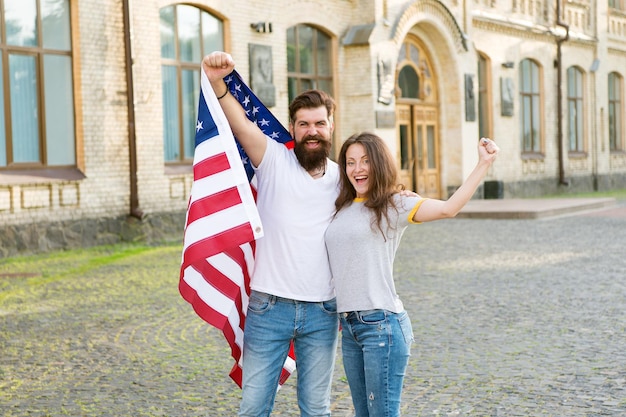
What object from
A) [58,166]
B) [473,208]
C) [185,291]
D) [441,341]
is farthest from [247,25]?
[185,291]

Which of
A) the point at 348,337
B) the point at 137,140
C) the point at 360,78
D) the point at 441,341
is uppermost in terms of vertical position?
the point at 360,78

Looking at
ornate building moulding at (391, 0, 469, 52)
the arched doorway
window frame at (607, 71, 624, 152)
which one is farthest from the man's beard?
window frame at (607, 71, 624, 152)

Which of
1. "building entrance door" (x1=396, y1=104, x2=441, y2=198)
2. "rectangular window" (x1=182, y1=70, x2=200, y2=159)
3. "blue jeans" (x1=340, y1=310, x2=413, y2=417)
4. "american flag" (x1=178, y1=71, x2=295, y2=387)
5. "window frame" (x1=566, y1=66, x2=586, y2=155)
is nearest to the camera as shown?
"blue jeans" (x1=340, y1=310, x2=413, y2=417)

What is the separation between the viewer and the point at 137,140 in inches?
664

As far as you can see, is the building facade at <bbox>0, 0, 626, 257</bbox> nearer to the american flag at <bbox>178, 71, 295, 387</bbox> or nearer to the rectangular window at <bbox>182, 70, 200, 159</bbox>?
the rectangular window at <bbox>182, 70, 200, 159</bbox>

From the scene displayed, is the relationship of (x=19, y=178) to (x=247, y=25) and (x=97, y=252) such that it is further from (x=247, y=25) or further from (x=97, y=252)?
(x=247, y=25)

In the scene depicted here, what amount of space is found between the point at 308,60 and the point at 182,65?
414 centimetres

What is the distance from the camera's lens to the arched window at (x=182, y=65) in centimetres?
1778

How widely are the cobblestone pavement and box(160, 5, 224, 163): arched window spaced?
480 cm

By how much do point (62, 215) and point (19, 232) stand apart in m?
0.95

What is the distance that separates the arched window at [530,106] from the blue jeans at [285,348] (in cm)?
2661

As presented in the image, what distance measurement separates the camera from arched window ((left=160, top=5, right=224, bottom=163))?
17.8 metres

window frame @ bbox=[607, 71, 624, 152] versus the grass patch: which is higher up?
window frame @ bbox=[607, 71, 624, 152]

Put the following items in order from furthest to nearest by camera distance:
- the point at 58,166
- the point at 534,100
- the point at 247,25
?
the point at 534,100 → the point at 247,25 → the point at 58,166
